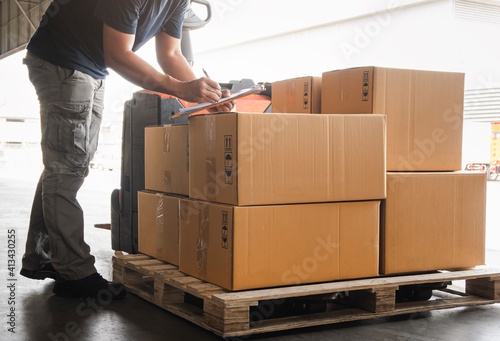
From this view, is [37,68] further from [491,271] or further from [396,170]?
[491,271]

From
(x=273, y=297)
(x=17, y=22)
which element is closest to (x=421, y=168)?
(x=273, y=297)

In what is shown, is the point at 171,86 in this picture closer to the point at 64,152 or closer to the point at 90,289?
the point at 64,152

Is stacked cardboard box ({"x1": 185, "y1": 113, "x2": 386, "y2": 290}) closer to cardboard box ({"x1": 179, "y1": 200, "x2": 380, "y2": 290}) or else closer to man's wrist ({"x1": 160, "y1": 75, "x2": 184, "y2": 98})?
cardboard box ({"x1": 179, "y1": 200, "x2": 380, "y2": 290})

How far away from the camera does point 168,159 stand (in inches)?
107

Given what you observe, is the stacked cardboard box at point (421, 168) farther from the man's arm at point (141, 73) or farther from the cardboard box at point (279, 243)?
the man's arm at point (141, 73)

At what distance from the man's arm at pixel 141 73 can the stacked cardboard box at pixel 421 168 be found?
0.64 meters

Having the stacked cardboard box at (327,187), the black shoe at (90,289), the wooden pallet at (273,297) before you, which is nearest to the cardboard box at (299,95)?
the stacked cardboard box at (327,187)

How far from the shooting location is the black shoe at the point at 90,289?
2.55 m

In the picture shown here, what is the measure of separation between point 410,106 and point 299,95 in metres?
0.58

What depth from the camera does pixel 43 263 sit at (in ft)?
9.16

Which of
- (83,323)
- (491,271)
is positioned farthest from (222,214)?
(491,271)

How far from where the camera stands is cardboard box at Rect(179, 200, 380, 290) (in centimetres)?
206

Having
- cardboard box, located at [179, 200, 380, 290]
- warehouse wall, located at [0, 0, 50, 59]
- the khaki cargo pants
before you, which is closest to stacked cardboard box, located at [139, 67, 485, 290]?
cardboard box, located at [179, 200, 380, 290]

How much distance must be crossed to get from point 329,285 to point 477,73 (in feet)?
40.7
